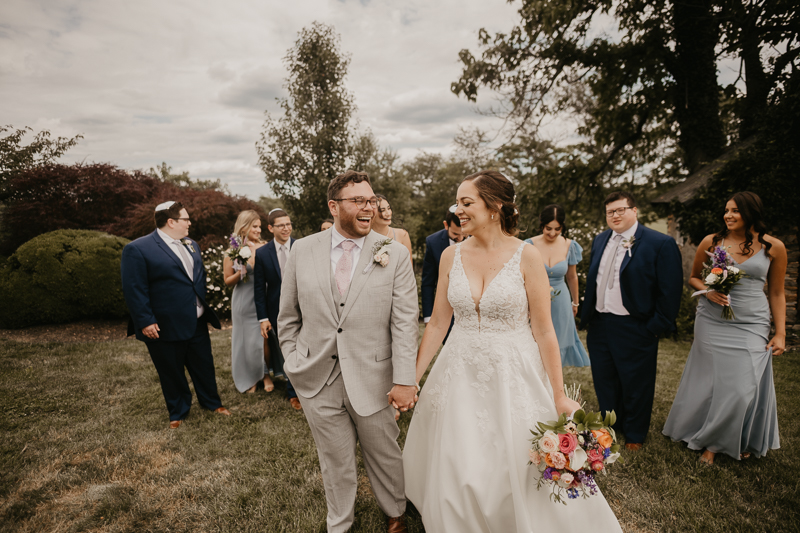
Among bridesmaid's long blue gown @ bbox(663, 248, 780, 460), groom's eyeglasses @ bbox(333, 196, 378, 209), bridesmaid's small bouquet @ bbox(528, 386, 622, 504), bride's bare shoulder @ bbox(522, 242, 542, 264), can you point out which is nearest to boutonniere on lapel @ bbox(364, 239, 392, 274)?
groom's eyeglasses @ bbox(333, 196, 378, 209)

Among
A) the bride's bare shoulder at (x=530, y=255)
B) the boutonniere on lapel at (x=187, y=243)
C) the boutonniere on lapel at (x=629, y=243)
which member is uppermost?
the boutonniere on lapel at (x=187, y=243)

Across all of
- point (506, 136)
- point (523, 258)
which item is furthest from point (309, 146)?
point (523, 258)

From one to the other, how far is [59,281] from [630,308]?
36.5 feet

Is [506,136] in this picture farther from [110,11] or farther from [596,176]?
[110,11]

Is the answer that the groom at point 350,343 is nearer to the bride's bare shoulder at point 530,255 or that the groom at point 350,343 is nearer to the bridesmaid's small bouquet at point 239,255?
the bride's bare shoulder at point 530,255

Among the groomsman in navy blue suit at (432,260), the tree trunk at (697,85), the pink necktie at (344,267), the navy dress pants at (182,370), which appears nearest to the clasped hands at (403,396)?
the pink necktie at (344,267)

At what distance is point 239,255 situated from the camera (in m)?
5.51

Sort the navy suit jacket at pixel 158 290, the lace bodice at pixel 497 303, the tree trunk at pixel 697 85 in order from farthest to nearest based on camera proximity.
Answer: the tree trunk at pixel 697 85 → the navy suit jacket at pixel 158 290 → the lace bodice at pixel 497 303

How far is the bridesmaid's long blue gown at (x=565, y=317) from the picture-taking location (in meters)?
5.54

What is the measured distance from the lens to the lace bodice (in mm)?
2688

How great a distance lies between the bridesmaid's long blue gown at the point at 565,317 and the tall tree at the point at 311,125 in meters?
10.6

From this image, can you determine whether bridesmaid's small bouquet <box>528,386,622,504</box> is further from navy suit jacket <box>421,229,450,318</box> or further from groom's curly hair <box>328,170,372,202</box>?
navy suit jacket <box>421,229,450,318</box>

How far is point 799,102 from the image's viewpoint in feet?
25.7

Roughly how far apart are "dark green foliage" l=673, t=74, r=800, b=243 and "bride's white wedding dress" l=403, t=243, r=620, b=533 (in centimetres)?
852
